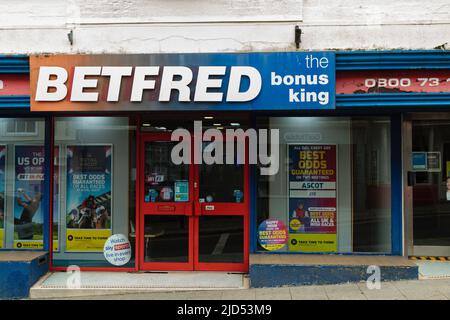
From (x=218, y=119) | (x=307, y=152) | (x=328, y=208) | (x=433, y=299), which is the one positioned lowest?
(x=433, y=299)

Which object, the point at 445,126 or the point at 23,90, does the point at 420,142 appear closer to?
the point at 445,126

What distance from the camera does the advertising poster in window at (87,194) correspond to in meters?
7.82

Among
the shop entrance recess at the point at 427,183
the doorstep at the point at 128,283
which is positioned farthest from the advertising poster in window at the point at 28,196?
the shop entrance recess at the point at 427,183

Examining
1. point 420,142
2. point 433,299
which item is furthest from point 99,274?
point 420,142

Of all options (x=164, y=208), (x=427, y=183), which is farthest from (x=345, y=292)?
(x=164, y=208)

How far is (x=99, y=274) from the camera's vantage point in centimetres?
761

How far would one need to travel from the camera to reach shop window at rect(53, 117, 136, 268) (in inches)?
307

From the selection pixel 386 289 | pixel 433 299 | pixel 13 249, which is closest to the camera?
pixel 433 299

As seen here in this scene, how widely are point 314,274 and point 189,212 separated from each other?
2107 millimetres

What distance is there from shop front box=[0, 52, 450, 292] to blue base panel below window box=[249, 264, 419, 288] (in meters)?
0.36

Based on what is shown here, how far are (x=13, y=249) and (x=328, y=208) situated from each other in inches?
197

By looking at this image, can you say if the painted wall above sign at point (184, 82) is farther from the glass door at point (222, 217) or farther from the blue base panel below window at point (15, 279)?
the blue base panel below window at point (15, 279)

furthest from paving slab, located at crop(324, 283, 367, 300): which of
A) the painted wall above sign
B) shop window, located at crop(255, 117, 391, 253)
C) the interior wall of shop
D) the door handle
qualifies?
the interior wall of shop

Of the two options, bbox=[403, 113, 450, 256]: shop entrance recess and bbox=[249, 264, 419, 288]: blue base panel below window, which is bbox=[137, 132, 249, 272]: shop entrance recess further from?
bbox=[403, 113, 450, 256]: shop entrance recess
